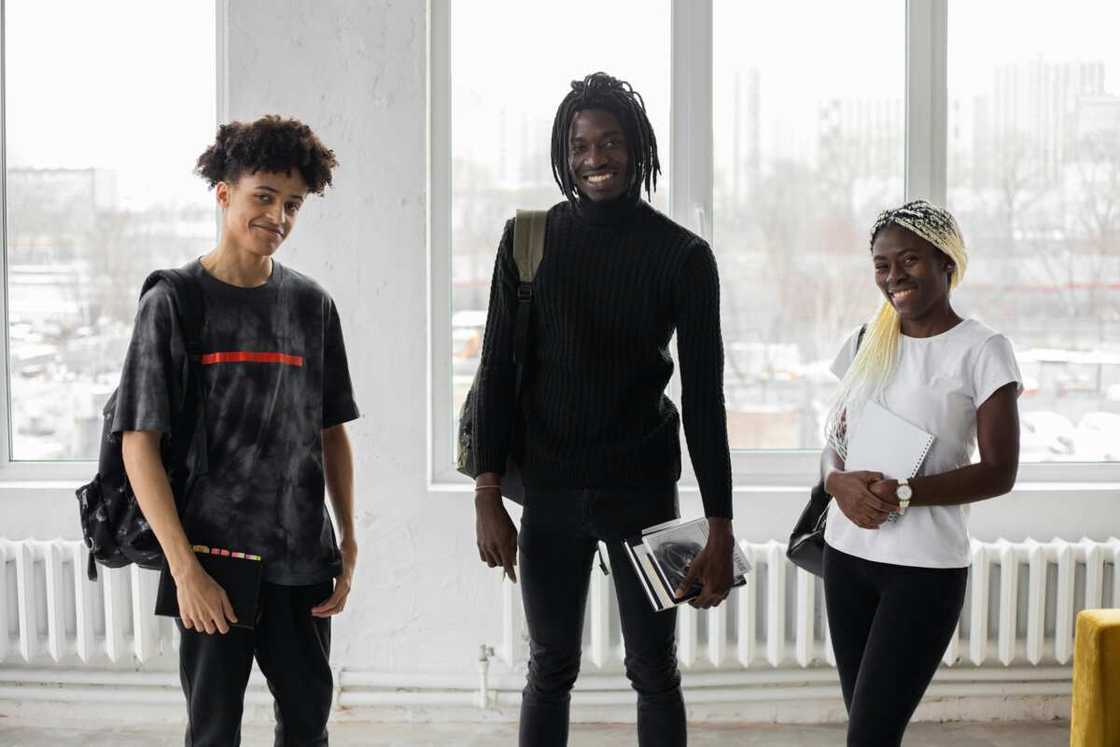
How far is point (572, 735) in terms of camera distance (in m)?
2.95

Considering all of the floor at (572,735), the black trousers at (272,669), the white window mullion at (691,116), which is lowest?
the floor at (572,735)

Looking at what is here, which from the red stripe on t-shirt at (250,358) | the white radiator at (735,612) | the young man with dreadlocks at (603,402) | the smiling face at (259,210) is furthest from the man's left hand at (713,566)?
the white radiator at (735,612)

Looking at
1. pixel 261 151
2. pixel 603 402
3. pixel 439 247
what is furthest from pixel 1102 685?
pixel 439 247

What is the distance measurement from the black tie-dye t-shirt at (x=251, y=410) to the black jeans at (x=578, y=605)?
0.35 meters

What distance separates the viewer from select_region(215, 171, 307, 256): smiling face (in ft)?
5.77

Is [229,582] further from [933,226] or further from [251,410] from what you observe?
[933,226]

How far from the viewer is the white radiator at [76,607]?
2898 millimetres

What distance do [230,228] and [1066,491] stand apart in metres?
2.35

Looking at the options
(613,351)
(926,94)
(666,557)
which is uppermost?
(926,94)

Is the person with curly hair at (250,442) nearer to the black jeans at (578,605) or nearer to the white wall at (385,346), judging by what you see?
the black jeans at (578,605)

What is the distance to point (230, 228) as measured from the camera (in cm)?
178

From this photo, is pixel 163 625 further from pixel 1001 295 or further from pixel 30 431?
pixel 1001 295

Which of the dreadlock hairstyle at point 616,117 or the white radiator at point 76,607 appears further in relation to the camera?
the white radiator at point 76,607

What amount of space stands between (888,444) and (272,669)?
43.2 inches
